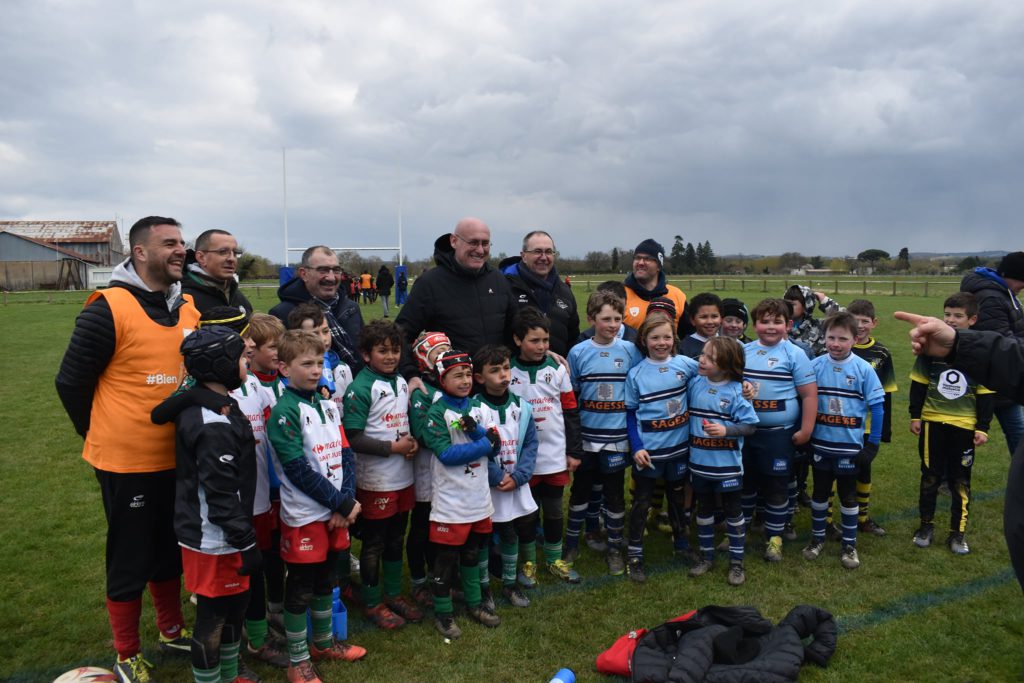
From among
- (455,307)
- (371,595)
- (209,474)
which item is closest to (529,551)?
(371,595)

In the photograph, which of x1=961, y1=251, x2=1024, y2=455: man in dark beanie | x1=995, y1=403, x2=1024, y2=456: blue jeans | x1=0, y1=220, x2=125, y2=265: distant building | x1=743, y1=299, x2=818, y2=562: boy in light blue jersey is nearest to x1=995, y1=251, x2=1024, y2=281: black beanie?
x1=961, y1=251, x2=1024, y2=455: man in dark beanie

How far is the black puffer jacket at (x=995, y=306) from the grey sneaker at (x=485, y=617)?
419 centimetres

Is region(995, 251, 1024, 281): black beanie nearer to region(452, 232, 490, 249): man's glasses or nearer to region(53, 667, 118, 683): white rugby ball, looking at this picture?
region(452, 232, 490, 249): man's glasses

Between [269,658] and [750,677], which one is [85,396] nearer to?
[269,658]

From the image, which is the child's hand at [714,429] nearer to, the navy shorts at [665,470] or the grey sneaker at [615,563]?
the navy shorts at [665,470]

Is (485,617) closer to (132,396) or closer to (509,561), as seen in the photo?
(509,561)

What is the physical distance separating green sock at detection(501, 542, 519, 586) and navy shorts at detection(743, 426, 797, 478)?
6.27 feet

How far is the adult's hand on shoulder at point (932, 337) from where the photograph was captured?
2793mm

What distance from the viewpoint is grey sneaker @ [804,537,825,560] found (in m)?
4.82

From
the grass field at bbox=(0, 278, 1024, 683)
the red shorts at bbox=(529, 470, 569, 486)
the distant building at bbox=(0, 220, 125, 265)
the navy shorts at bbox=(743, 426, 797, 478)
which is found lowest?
the grass field at bbox=(0, 278, 1024, 683)

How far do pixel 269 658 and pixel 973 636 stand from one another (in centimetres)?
402

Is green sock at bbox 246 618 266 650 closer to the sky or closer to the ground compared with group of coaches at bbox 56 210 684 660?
closer to the ground

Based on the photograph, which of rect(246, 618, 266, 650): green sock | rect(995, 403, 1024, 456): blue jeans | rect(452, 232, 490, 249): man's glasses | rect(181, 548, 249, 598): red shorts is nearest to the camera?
rect(181, 548, 249, 598): red shorts

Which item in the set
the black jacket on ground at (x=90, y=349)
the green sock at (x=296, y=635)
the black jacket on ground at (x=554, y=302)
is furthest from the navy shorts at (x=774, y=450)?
the black jacket on ground at (x=90, y=349)
